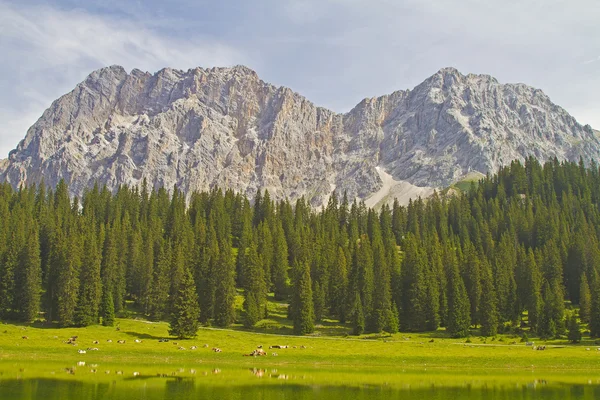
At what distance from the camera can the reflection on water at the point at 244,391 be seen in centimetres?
4375

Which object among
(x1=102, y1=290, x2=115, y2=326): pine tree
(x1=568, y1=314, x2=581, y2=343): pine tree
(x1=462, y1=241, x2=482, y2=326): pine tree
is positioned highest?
(x1=462, y1=241, x2=482, y2=326): pine tree

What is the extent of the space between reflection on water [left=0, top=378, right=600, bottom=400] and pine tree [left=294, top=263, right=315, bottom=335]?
5184 cm

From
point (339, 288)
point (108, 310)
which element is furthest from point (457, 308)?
point (108, 310)

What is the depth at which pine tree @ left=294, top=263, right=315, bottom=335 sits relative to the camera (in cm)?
10712

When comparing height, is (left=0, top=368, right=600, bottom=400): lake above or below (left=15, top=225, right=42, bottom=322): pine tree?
below

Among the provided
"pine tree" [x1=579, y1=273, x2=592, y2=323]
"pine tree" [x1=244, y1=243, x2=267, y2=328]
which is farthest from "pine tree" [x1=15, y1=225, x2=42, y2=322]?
"pine tree" [x1=579, y1=273, x2=592, y2=323]

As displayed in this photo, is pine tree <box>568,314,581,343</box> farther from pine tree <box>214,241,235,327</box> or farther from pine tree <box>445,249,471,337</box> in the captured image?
pine tree <box>214,241,235,327</box>

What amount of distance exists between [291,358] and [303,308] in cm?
3027

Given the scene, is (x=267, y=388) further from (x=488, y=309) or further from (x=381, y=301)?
(x=488, y=309)

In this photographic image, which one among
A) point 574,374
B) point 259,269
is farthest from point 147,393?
point 259,269

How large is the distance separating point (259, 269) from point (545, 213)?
10919cm

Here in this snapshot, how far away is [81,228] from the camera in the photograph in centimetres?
13588

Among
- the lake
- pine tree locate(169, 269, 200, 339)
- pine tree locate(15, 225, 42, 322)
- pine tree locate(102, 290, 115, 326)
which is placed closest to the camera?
the lake

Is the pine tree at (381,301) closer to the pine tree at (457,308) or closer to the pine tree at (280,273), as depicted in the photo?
the pine tree at (457,308)
